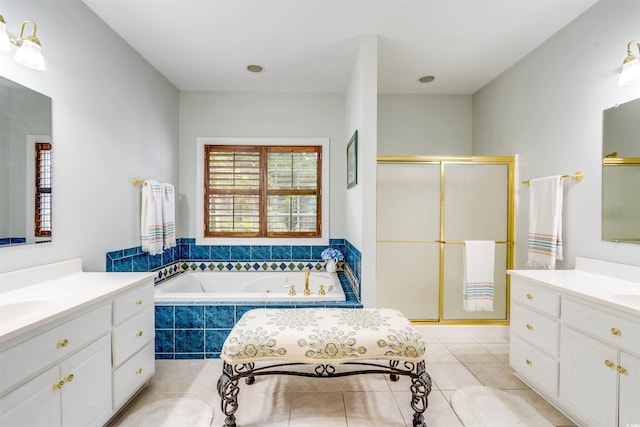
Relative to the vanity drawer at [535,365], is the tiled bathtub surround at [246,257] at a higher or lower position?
higher

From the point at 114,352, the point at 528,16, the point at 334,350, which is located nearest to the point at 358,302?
the point at 334,350

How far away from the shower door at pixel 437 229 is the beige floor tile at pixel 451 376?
2.19 ft

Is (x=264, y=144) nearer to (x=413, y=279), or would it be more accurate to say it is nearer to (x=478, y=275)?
(x=413, y=279)

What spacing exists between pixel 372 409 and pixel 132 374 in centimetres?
145

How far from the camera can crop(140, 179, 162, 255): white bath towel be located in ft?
8.98

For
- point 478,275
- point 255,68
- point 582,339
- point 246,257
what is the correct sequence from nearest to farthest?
point 582,339
point 478,275
point 255,68
point 246,257

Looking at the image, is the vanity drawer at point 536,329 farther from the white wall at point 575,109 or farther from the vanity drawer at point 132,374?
the vanity drawer at point 132,374

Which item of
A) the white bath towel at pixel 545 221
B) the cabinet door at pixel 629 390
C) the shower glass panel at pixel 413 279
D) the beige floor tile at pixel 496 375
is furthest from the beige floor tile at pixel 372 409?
the white bath towel at pixel 545 221

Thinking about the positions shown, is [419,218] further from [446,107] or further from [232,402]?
[232,402]

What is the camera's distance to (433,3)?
2.08 meters

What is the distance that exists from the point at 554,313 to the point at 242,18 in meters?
2.83

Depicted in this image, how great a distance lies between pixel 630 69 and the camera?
176 centimetres

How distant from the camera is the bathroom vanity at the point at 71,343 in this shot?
1146 mm

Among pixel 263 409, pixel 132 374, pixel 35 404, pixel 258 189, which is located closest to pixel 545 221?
pixel 263 409
